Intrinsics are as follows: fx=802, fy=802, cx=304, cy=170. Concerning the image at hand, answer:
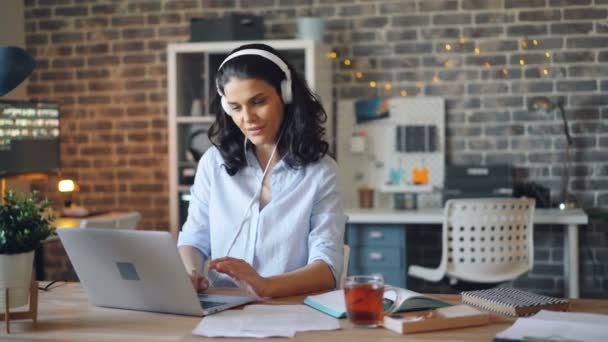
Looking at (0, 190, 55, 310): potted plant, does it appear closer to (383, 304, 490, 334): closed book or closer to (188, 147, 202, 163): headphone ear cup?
(383, 304, 490, 334): closed book

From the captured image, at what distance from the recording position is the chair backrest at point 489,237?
4.04m

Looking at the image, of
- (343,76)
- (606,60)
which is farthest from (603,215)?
(343,76)

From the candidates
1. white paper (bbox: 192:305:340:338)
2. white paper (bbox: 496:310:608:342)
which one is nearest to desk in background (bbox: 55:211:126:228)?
white paper (bbox: 192:305:340:338)

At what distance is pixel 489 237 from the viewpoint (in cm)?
404

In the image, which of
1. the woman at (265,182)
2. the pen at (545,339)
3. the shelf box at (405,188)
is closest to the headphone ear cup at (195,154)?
the shelf box at (405,188)

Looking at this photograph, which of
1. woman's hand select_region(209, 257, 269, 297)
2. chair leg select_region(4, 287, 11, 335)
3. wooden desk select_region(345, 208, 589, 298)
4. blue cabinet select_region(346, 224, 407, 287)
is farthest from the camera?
blue cabinet select_region(346, 224, 407, 287)

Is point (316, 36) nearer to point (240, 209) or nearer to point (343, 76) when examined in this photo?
point (343, 76)

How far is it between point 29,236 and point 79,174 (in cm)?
371

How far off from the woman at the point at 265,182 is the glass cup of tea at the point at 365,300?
0.47 m

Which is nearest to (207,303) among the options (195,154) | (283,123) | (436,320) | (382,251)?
(436,320)

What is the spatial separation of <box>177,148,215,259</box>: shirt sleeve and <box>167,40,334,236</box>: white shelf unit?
7.60 feet

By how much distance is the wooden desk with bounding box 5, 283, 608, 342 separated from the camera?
1.57 meters

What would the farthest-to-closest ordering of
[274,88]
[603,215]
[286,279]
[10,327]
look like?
[603,215] < [274,88] < [286,279] < [10,327]

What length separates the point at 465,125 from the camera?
4.84 m
